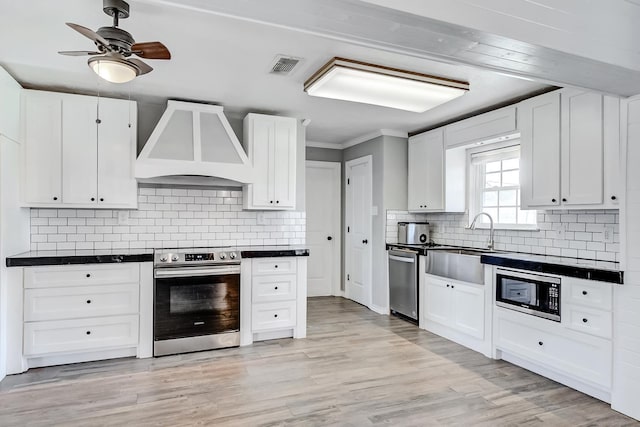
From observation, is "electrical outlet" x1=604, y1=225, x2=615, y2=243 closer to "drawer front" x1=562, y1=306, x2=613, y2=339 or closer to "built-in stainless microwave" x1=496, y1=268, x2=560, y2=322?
"built-in stainless microwave" x1=496, y1=268, x2=560, y2=322

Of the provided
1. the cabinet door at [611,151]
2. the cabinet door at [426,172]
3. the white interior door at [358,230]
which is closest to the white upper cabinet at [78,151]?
the white interior door at [358,230]

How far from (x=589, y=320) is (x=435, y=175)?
7.86ft

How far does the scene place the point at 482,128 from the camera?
13.5 ft

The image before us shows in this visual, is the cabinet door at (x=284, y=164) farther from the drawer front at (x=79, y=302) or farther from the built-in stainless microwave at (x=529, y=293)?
the built-in stainless microwave at (x=529, y=293)

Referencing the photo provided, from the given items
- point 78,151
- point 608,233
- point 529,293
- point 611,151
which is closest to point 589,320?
point 529,293

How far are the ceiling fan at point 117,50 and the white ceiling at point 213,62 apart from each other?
0.11 metres

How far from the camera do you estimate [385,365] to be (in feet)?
11.1

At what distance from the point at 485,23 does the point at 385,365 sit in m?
2.75

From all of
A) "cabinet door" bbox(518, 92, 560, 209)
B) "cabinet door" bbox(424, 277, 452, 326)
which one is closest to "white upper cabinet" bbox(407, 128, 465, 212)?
"cabinet door" bbox(424, 277, 452, 326)

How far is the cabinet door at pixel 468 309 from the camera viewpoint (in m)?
3.69

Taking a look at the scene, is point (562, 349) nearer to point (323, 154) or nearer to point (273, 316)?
point (273, 316)

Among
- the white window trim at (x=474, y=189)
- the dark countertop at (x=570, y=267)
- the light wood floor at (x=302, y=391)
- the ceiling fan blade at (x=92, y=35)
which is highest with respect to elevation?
the ceiling fan blade at (x=92, y=35)

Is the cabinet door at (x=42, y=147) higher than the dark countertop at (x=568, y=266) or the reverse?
higher

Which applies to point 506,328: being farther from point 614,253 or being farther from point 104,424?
point 104,424
